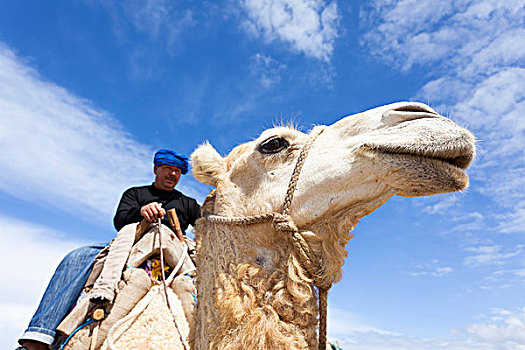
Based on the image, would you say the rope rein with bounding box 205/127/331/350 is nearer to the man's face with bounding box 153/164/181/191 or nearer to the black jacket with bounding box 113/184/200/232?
the black jacket with bounding box 113/184/200/232

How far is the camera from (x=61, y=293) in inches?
151

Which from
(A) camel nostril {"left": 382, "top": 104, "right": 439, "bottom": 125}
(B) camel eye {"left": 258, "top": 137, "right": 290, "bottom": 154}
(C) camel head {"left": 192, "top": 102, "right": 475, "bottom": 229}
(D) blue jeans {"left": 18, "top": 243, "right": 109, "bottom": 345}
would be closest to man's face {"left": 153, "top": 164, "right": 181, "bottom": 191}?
(D) blue jeans {"left": 18, "top": 243, "right": 109, "bottom": 345}

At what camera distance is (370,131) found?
2.43 meters

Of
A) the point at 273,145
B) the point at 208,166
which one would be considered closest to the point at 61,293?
the point at 208,166

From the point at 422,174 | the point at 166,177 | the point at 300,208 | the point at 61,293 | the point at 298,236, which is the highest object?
the point at 166,177

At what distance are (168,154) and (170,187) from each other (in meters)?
0.41

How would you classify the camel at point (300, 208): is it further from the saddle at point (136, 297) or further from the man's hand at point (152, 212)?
the man's hand at point (152, 212)

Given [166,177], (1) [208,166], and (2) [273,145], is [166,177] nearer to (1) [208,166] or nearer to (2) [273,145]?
(1) [208,166]

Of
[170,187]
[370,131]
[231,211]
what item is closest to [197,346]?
[231,211]

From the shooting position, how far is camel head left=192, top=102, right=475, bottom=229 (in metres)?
2.22

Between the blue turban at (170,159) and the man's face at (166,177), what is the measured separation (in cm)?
6

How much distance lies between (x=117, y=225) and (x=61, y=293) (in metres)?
0.86

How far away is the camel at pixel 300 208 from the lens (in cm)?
224

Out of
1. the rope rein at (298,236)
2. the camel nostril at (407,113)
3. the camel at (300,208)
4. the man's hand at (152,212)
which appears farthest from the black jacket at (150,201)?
the camel nostril at (407,113)
